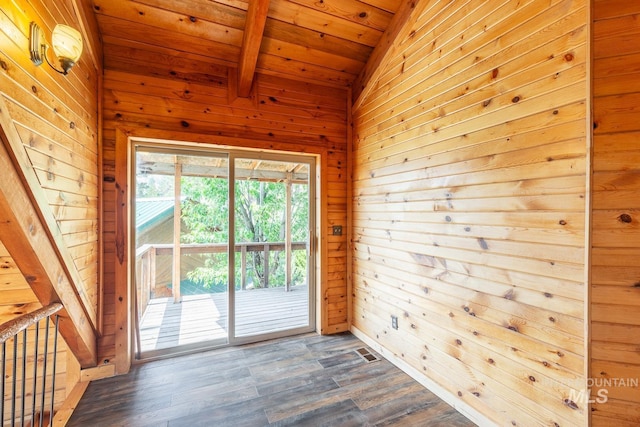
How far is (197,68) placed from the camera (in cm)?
271

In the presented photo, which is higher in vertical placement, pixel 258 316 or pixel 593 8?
pixel 593 8

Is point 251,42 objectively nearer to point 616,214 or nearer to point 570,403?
point 616,214

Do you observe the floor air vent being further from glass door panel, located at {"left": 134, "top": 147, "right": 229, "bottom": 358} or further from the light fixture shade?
the light fixture shade

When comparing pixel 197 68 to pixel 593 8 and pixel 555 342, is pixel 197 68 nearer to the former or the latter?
pixel 593 8

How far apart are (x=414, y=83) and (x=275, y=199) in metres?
1.82

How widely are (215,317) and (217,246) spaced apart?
828 mm

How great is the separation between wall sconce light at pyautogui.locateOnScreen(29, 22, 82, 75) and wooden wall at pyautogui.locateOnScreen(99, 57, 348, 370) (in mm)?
980

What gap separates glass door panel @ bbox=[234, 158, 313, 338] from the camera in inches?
120

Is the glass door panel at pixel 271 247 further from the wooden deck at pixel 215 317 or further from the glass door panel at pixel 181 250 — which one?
the glass door panel at pixel 181 250

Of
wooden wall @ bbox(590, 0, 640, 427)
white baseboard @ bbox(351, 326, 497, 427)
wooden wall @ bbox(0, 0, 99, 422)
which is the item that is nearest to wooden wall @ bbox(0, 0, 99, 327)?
wooden wall @ bbox(0, 0, 99, 422)

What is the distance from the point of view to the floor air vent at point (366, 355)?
2662 millimetres

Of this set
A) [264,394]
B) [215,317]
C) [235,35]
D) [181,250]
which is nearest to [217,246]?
[181,250]

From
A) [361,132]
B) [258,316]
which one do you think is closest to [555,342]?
[361,132]

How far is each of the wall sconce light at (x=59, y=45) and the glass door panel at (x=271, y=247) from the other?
1.53 meters
